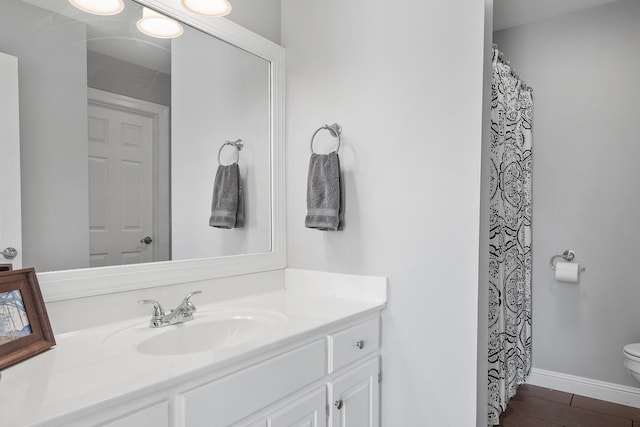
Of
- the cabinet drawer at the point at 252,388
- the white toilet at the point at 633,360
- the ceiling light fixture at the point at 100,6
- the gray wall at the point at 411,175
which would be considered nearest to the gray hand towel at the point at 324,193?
the gray wall at the point at 411,175

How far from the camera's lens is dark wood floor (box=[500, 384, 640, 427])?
2326 mm

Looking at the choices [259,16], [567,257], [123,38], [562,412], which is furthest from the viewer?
[567,257]

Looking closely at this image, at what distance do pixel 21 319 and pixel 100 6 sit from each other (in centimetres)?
103

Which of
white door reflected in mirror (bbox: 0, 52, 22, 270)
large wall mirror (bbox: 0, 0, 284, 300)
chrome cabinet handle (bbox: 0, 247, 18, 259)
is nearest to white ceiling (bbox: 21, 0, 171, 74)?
large wall mirror (bbox: 0, 0, 284, 300)

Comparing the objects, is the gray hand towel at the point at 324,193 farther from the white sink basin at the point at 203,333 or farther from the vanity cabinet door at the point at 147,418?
the vanity cabinet door at the point at 147,418

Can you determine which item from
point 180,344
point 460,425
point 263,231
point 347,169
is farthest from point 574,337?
point 180,344

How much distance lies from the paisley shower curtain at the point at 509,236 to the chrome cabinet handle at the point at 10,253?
1.98m

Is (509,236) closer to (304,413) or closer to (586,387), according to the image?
(586,387)

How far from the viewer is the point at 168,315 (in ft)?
4.63

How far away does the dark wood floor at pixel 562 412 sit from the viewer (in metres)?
2.33

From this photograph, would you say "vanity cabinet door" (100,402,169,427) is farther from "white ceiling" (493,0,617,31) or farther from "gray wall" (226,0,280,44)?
"white ceiling" (493,0,617,31)

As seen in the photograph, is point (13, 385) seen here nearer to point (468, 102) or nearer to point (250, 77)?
point (250, 77)

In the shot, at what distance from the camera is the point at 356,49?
6.10 feet

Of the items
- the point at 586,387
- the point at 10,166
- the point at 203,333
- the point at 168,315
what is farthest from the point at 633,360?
the point at 10,166
